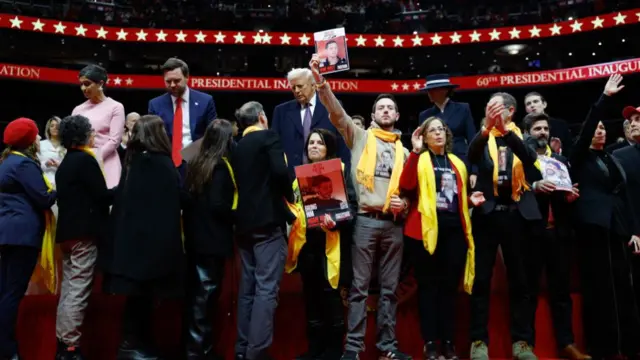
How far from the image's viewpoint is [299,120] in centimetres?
533

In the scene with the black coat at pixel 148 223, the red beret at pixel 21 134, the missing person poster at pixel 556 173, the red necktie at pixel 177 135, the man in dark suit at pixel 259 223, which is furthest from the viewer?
the red necktie at pixel 177 135

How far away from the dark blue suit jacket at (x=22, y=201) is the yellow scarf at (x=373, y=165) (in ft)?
7.22

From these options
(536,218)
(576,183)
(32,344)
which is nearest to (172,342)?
(32,344)

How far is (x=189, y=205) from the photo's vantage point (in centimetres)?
452

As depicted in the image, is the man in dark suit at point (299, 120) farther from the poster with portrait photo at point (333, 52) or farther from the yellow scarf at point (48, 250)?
the yellow scarf at point (48, 250)

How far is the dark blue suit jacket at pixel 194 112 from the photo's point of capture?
5.11m

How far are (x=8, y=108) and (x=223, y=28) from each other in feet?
23.3

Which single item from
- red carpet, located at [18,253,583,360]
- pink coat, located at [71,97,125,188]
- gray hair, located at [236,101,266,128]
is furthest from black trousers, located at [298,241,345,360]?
pink coat, located at [71,97,125,188]

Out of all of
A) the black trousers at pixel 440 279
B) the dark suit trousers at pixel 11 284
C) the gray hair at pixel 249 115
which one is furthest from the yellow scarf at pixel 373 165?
the dark suit trousers at pixel 11 284

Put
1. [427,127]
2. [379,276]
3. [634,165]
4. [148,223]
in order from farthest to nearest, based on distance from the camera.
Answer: [634,165] → [427,127] → [379,276] → [148,223]

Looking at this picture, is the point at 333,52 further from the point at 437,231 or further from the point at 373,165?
the point at 437,231

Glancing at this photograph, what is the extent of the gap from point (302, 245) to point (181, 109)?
1498 millimetres

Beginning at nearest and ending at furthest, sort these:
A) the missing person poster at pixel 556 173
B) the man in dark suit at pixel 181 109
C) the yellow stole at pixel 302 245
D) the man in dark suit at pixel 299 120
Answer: the yellow stole at pixel 302 245, the missing person poster at pixel 556 173, the man in dark suit at pixel 181 109, the man in dark suit at pixel 299 120

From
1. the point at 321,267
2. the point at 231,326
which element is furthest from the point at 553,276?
the point at 231,326
